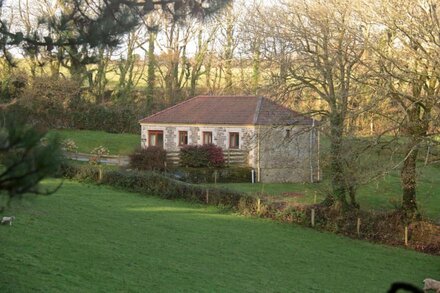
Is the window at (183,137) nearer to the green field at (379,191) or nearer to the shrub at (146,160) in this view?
the shrub at (146,160)

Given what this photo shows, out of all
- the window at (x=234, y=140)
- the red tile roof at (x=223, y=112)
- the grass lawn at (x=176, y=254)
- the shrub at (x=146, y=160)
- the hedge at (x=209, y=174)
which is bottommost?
the grass lawn at (x=176, y=254)

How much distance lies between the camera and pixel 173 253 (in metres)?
17.6

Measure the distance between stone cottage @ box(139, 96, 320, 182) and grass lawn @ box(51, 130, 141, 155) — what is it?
16.8ft

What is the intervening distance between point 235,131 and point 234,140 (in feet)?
1.90

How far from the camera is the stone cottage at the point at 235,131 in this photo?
35.2m

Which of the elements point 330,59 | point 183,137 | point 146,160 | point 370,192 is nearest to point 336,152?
point 330,59

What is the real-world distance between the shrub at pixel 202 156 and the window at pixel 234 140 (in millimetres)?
1754

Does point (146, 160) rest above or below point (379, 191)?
above

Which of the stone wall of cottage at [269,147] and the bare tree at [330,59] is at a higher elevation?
the bare tree at [330,59]

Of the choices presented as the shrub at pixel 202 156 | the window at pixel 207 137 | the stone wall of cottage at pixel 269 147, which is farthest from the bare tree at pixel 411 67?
the window at pixel 207 137

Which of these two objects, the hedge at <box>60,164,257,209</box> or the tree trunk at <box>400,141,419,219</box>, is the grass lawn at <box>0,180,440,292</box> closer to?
the hedge at <box>60,164,257,209</box>

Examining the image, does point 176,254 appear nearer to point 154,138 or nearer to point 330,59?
point 330,59

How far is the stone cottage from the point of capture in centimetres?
3519

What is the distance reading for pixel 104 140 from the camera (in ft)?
153
